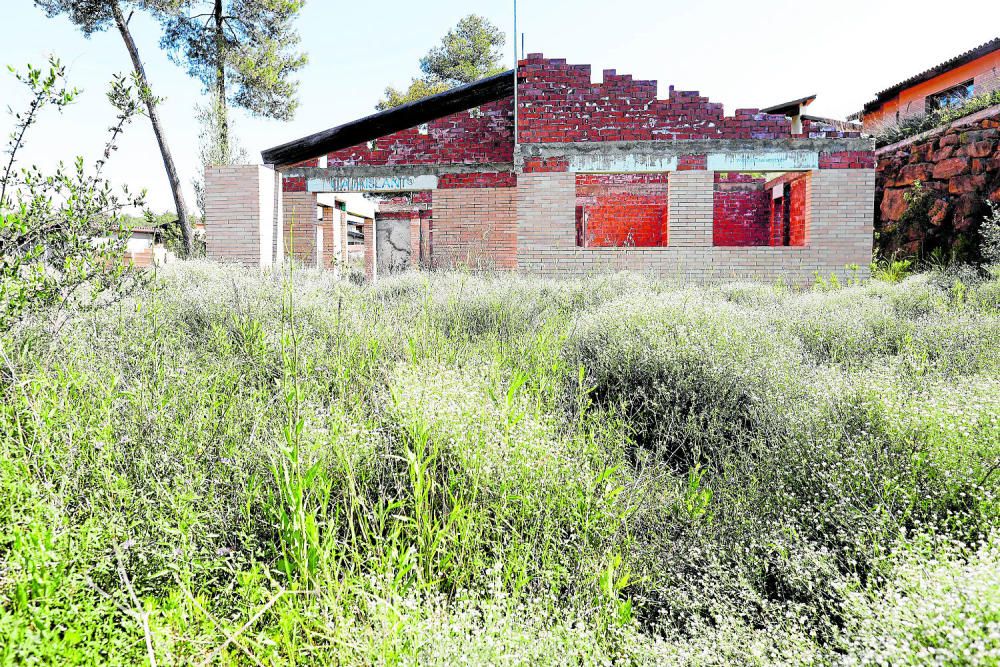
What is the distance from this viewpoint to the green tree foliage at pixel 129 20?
54.0 ft

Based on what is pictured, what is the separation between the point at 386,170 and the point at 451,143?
1771 mm

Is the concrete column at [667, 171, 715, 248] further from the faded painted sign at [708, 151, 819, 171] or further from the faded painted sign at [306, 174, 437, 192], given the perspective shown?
the faded painted sign at [306, 174, 437, 192]

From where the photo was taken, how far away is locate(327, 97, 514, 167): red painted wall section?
49.2 ft

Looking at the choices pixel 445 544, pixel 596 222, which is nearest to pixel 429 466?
pixel 445 544

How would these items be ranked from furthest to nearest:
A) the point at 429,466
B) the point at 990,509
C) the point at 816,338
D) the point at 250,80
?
the point at 250,80, the point at 816,338, the point at 429,466, the point at 990,509

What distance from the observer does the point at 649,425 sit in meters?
3.58

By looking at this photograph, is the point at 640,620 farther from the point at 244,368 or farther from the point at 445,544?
the point at 244,368

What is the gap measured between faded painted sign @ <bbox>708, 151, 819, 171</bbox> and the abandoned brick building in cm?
3

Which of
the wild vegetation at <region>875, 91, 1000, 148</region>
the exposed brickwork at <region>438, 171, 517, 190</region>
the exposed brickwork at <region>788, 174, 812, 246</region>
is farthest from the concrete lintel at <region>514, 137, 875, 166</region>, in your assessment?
the wild vegetation at <region>875, 91, 1000, 148</region>

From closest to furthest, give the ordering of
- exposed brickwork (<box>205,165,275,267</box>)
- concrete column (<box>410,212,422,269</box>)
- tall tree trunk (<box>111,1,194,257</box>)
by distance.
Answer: exposed brickwork (<box>205,165,275,267</box>) → tall tree trunk (<box>111,1,194,257</box>) → concrete column (<box>410,212,422,269</box>)

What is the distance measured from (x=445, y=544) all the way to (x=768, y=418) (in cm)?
191

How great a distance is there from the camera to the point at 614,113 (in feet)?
41.0

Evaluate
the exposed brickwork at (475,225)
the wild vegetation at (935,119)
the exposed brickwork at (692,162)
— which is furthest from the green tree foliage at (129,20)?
the wild vegetation at (935,119)

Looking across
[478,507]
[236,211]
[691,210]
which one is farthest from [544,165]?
[478,507]
